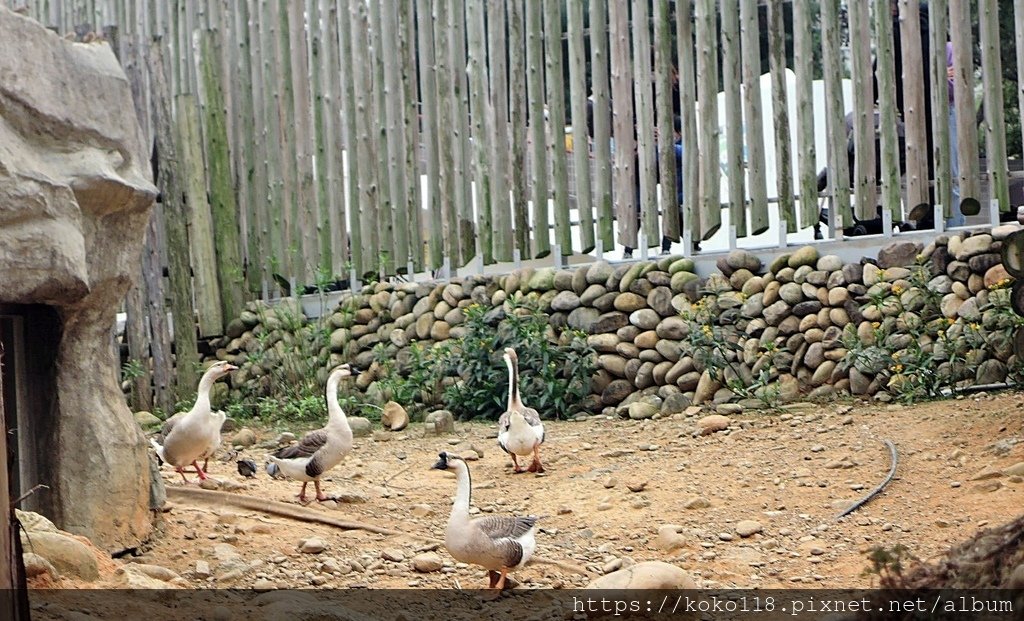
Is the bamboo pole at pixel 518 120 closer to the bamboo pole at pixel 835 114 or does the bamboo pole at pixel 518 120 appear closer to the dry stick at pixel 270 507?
the bamboo pole at pixel 835 114

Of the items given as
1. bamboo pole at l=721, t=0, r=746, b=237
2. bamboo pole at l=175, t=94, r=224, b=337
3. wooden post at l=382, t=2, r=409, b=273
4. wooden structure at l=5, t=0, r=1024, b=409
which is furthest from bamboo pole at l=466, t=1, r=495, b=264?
bamboo pole at l=175, t=94, r=224, b=337

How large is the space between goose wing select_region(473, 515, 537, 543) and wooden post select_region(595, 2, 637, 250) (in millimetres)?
3935

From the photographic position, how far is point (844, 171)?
8203 millimetres

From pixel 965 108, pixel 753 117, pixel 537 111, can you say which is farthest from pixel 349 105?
pixel 965 108

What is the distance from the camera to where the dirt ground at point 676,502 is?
5484mm

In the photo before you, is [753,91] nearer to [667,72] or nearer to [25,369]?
[667,72]

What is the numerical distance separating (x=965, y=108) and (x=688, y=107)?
1.78 metres

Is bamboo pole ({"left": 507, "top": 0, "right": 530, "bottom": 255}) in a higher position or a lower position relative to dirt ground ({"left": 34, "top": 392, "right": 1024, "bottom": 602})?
higher

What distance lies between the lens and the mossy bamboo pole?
884cm

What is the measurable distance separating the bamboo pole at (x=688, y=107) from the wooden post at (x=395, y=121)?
2240mm

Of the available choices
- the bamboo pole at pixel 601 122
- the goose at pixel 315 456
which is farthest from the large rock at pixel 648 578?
the bamboo pole at pixel 601 122

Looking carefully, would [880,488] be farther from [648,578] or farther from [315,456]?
[315,456]

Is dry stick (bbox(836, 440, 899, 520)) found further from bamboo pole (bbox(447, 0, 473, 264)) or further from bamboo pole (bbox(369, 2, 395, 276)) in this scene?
bamboo pole (bbox(369, 2, 395, 276))

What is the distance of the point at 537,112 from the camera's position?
9227 mm
